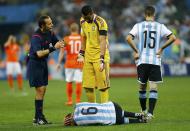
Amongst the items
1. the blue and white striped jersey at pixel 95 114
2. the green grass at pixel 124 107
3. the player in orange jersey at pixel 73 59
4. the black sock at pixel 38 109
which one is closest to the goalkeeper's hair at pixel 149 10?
the green grass at pixel 124 107

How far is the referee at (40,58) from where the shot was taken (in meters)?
14.8

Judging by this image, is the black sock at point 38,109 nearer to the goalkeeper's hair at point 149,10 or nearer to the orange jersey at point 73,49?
the goalkeeper's hair at point 149,10

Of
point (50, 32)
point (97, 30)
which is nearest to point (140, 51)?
point (97, 30)

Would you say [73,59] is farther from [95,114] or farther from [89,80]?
[95,114]

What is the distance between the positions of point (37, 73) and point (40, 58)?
0.36 metres

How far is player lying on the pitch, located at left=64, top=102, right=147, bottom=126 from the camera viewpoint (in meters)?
13.7

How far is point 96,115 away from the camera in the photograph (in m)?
13.7

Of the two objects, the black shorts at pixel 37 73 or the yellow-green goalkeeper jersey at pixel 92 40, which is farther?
the yellow-green goalkeeper jersey at pixel 92 40

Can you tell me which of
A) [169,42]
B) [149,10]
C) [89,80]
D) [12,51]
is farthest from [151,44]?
[12,51]

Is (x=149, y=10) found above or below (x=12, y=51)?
above

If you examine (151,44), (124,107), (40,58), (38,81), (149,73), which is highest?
(151,44)

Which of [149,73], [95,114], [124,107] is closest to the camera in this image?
[95,114]

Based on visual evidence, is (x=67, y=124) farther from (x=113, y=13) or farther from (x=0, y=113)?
(x=113, y=13)

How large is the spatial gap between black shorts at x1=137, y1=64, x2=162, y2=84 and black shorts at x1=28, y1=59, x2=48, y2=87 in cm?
247
